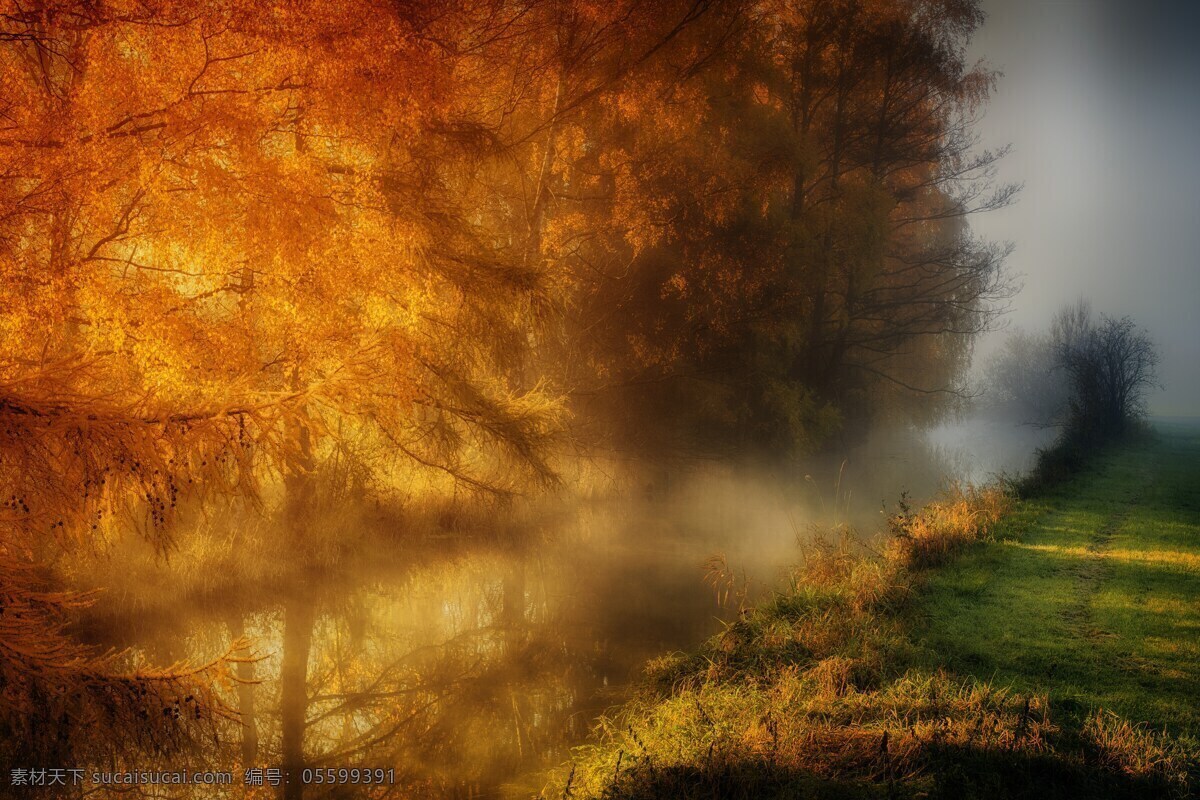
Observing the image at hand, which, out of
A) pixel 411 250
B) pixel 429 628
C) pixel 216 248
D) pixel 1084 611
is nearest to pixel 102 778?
pixel 429 628

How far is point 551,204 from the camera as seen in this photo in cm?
1467

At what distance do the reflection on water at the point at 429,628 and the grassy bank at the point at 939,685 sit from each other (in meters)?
0.93

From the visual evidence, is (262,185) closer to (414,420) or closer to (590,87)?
(414,420)

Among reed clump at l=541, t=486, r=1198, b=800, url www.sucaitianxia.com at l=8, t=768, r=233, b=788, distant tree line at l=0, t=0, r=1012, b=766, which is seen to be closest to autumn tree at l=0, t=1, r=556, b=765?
distant tree line at l=0, t=0, r=1012, b=766

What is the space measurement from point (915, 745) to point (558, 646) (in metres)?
4.66

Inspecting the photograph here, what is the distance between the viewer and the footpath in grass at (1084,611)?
5406 mm

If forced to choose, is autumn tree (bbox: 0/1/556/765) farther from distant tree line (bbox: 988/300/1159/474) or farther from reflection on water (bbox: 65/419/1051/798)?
distant tree line (bbox: 988/300/1159/474)

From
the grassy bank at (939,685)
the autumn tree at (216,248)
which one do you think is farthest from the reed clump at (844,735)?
the autumn tree at (216,248)

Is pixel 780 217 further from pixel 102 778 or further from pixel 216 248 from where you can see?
pixel 102 778

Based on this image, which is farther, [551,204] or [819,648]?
[551,204]

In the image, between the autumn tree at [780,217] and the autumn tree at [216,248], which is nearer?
the autumn tree at [216,248]

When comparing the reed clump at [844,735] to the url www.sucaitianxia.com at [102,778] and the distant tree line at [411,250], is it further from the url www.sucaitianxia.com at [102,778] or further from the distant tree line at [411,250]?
the distant tree line at [411,250]

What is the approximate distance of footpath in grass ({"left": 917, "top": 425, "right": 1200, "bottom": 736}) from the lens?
17.7ft

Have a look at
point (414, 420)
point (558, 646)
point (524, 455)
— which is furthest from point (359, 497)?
point (558, 646)
